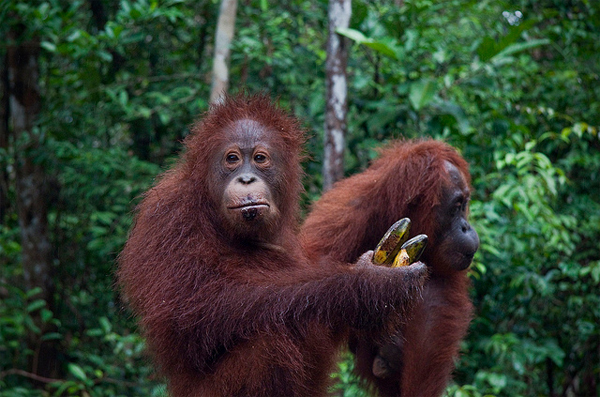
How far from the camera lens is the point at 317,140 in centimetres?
551

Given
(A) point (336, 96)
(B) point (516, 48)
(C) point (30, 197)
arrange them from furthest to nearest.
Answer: (C) point (30, 197)
(B) point (516, 48)
(A) point (336, 96)

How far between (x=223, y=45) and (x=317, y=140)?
118 centimetres

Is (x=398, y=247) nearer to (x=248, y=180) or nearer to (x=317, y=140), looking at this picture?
(x=248, y=180)

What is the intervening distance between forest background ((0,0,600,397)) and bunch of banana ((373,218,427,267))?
147cm

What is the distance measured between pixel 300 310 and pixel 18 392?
110 inches

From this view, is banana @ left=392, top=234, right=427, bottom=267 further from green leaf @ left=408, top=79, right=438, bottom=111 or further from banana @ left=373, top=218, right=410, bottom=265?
green leaf @ left=408, top=79, right=438, bottom=111

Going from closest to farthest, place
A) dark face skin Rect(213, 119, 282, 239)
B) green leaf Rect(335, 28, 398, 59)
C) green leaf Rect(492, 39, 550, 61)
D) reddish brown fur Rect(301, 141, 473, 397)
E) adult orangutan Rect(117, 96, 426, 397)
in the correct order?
adult orangutan Rect(117, 96, 426, 397), dark face skin Rect(213, 119, 282, 239), reddish brown fur Rect(301, 141, 473, 397), green leaf Rect(335, 28, 398, 59), green leaf Rect(492, 39, 550, 61)

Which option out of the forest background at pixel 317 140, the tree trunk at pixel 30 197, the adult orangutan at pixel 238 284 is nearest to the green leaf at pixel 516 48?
the forest background at pixel 317 140

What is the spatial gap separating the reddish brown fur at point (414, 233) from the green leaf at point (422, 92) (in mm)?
948

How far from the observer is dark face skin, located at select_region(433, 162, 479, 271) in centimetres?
330

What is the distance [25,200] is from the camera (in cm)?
547

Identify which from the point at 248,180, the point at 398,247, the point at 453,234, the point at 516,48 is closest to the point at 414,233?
the point at 453,234

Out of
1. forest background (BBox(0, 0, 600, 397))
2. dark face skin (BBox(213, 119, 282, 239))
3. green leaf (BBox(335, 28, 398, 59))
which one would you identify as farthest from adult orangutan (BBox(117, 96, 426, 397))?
green leaf (BBox(335, 28, 398, 59))

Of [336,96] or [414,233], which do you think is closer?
[414,233]
